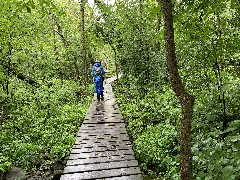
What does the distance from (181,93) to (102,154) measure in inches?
158

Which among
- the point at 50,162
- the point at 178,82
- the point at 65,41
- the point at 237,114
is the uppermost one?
the point at 65,41

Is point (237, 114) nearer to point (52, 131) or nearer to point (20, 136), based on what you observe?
point (52, 131)

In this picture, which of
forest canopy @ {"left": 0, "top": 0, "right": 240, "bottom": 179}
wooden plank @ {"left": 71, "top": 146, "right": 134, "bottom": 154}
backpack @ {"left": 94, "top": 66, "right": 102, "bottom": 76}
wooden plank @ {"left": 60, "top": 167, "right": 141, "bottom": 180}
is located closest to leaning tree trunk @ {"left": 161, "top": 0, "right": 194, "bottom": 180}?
forest canopy @ {"left": 0, "top": 0, "right": 240, "bottom": 179}

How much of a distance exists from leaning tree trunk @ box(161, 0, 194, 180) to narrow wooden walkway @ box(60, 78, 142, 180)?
8.00 ft

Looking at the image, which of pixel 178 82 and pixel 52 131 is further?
pixel 52 131

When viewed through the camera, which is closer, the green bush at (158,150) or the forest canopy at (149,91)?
the forest canopy at (149,91)

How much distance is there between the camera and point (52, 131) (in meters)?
9.47

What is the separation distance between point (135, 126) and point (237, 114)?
4.24m

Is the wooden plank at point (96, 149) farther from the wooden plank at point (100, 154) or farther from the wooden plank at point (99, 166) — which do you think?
the wooden plank at point (99, 166)

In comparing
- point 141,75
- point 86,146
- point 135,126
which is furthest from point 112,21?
point 86,146

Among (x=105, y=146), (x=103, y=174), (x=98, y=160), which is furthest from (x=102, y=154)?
(x=103, y=174)

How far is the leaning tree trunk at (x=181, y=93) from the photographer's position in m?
3.10

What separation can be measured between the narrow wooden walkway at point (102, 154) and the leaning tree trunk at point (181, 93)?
2.44 m

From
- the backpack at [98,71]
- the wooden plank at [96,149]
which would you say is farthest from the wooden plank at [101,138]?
the backpack at [98,71]
